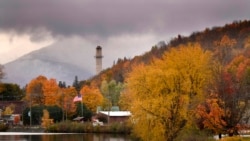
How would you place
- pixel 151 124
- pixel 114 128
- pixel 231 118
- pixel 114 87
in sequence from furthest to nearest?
1. pixel 114 87
2. pixel 114 128
3. pixel 151 124
4. pixel 231 118

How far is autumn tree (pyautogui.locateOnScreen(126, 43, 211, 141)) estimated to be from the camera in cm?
4934

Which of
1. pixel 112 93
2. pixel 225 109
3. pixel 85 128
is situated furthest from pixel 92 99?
pixel 225 109

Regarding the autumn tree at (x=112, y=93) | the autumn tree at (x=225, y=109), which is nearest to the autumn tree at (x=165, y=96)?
the autumn tree at (x=225, y=109)

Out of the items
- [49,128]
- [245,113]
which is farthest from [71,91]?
[245,113]

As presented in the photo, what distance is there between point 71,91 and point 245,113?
99.6m

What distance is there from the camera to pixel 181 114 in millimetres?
49500

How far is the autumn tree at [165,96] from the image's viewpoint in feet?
162

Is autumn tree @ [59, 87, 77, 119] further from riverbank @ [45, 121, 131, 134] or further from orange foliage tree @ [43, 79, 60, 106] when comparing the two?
riverbank @ [45, 121, 131, 134]

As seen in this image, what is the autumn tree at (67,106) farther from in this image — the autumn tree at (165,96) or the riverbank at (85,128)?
the autumn tree at (165,96)

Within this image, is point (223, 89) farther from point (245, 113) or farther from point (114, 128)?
point (114, 128)

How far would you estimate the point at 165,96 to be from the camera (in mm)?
50438

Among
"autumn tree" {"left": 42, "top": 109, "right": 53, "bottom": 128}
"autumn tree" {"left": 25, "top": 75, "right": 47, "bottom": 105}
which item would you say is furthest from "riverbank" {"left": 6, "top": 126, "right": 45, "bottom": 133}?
"autumn tree" {"left": 25, "top": 75, "right": 47, "bottom": 105}

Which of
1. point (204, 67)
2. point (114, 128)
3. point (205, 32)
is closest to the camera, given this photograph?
point (204, 67)

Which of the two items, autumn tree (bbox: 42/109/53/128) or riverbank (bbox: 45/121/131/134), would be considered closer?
riverbank (bbox: 45/121/131/134)
